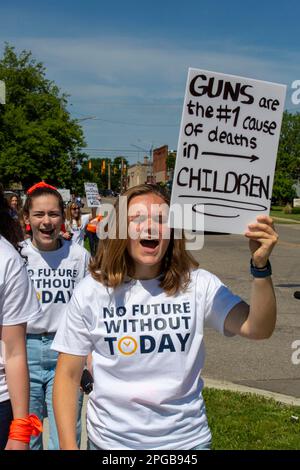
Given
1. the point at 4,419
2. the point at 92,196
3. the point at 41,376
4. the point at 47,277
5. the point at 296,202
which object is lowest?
the point at 296,202

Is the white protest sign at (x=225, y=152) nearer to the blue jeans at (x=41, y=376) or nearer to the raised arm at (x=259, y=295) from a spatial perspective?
the raised arm at (x=259, y=295)

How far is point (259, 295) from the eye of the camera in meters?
2.54

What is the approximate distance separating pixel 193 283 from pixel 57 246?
2.00 metres

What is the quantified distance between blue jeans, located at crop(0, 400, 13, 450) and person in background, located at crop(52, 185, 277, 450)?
0.23 metres

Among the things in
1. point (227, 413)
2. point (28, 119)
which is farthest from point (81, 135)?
point (227, 413)

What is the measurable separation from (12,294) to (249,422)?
3.24m

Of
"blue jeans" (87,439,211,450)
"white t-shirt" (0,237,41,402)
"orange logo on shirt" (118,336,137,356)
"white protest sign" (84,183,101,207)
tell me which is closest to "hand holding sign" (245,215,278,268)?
"orange logo on shirt" (118,336,137,356)

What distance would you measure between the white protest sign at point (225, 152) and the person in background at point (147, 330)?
0.39ft

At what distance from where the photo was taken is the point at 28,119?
4662cm

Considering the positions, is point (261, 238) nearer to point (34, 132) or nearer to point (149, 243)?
point (149, 243)

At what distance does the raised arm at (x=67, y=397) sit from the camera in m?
2.57

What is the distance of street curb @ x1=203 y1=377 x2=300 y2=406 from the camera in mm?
6035

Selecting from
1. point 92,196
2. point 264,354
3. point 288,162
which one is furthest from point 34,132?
point 288,162
